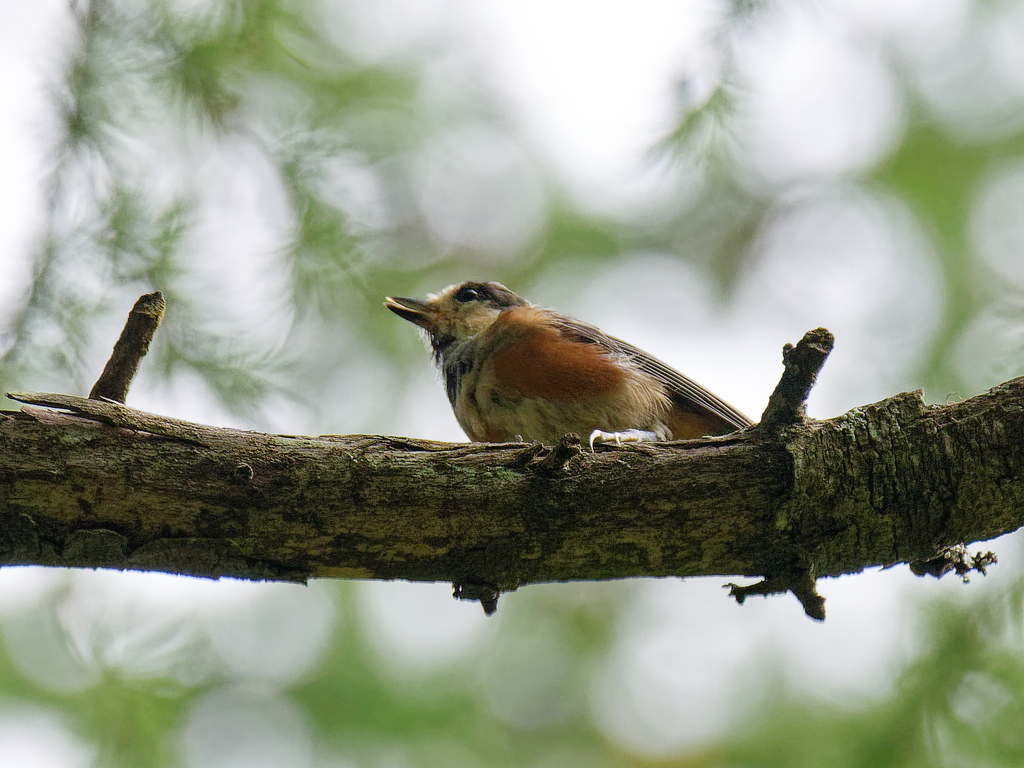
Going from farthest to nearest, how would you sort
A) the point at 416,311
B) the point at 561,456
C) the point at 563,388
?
the point at 416,311 → the point at 563,388 → the point at 561,456

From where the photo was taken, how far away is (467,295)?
5.18 meters

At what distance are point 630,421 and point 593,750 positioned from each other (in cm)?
247

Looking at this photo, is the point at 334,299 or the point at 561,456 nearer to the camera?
the point at 561,456

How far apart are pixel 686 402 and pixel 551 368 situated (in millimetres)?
887

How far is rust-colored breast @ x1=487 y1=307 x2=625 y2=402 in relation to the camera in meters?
4.00

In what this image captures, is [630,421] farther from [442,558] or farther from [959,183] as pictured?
[959,183]

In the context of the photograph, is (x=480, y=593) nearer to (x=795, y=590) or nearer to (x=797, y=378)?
(x=795, y=590)

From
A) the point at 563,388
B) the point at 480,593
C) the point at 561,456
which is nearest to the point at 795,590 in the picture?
the point at 561,456

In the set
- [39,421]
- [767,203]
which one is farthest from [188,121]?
[767,203]

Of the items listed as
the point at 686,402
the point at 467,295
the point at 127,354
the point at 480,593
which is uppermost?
the point at 467,295

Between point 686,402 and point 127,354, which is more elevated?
point 686,402

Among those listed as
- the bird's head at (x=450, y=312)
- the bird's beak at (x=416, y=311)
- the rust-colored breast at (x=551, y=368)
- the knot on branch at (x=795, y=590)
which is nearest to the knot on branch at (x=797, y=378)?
the knot on branch at (x=795, y=590)

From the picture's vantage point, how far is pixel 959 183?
5.64 metres

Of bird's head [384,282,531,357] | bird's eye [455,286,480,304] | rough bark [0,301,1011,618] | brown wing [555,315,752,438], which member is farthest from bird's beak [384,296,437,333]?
rough bark [0,301,1011,618]
